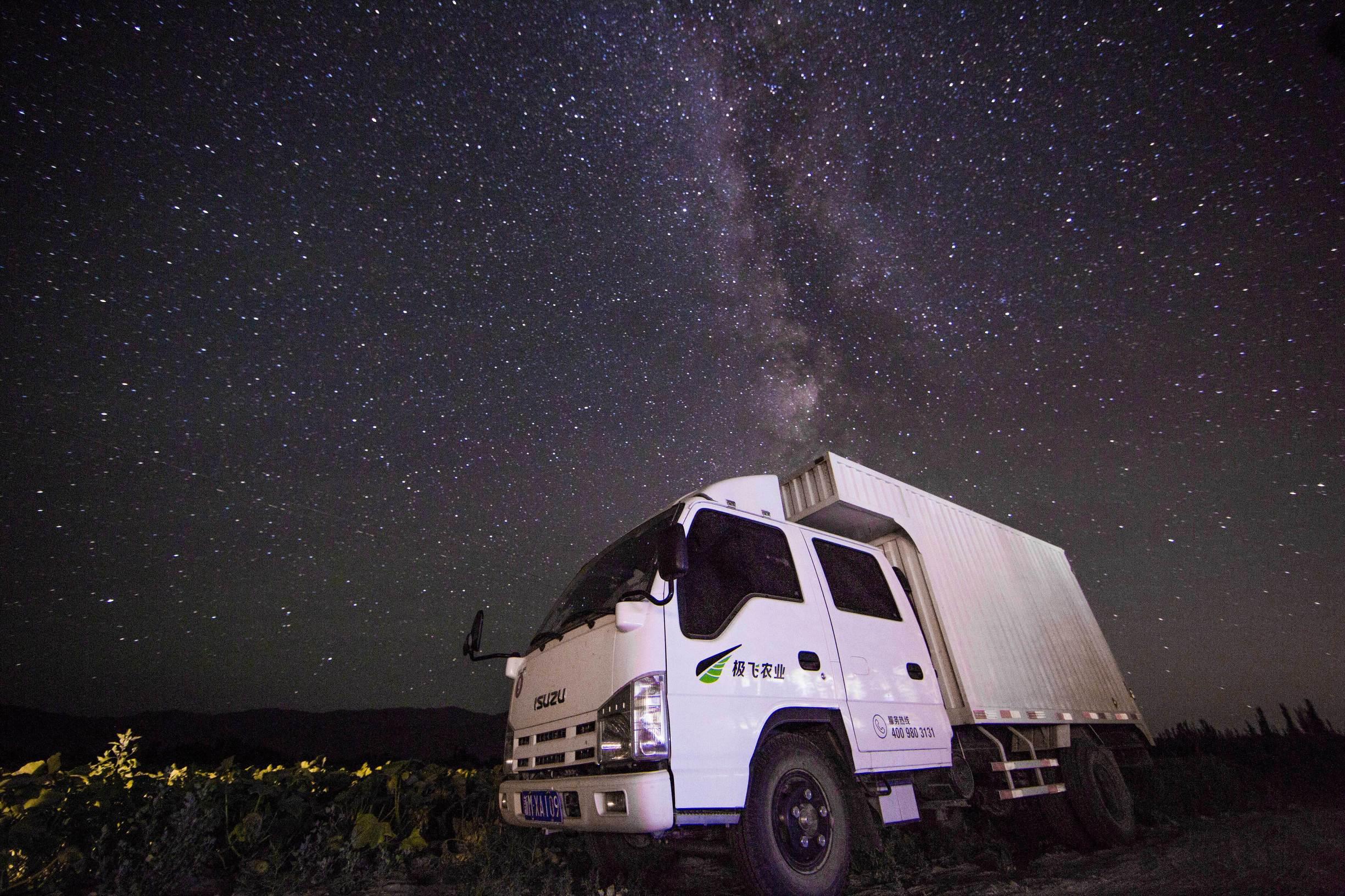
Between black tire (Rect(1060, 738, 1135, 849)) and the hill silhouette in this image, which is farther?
the hill silhouette

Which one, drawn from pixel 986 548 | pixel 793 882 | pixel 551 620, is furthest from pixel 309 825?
pixel 986 548

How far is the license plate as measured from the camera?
10.8 ft

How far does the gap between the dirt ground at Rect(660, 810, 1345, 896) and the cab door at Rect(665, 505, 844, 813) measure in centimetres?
207

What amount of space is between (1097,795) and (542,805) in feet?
20.5

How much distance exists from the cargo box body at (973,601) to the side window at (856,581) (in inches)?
22.7

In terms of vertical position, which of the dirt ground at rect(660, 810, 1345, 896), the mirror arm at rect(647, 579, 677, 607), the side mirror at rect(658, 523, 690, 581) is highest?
the side mirror at rect(658, 523, 690, 581)

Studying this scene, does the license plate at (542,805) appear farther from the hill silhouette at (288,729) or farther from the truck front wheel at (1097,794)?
the hill silhouette at (288,729)

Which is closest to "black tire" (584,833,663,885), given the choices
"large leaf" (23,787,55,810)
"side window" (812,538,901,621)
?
"side window" (812,538,901,621)

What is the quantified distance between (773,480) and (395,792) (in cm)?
445

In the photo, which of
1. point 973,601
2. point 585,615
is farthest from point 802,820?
point 973,601

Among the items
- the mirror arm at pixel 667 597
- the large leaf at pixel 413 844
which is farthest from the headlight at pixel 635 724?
the large leaf at pixel 413 844

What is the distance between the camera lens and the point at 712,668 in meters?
3.34

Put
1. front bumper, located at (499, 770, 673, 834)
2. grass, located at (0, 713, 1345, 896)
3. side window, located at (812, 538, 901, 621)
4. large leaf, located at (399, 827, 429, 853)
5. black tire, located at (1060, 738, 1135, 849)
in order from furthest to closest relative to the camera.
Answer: black tire, located at (1060, 738, 1135, 849)
side window, located at (812, 538, 901, 621)
large leaf, located at (399, 827, 429, 853)
grass, located at (0, 713, 1345, 896)
front bumper, located at (499, 770, 673, 834)

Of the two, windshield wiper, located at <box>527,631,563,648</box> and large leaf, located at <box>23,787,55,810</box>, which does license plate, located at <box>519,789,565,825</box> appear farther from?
large leaf, located at <box>23,787,55,810</box>
